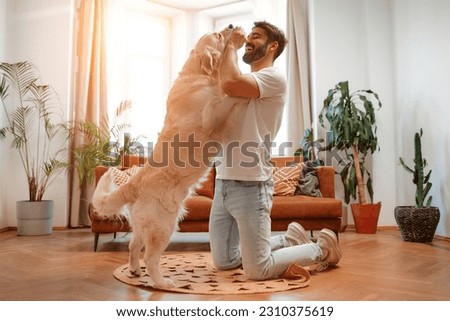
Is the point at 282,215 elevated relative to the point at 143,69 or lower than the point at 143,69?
lower

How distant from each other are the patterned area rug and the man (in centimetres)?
7

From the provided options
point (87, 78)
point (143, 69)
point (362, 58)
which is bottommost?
point (87, 78)

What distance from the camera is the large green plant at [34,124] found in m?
4.48

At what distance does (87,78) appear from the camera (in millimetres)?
4770

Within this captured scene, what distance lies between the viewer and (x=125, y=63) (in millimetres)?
5457

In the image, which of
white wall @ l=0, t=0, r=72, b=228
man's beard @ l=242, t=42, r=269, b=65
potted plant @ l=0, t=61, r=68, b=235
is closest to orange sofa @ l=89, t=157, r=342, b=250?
potted plant @ l=0, t=61, r=68, b=235

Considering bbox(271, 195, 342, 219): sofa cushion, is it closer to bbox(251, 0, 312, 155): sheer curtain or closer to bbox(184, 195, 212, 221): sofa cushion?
bbox(184, 195, 212, 221): sofa cushion

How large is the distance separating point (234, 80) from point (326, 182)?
6.90 feet

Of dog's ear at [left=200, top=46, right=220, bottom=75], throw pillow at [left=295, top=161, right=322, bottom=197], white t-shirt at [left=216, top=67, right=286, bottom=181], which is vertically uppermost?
Result: dog's ear at [left=200, top=46, right=220, bottom=75]

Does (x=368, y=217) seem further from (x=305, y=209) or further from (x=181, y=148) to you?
(x=181, y=148)

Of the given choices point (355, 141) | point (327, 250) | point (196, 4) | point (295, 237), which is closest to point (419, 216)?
point (355, 141)

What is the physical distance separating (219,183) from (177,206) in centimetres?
31

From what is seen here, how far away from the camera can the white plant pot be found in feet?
13.8

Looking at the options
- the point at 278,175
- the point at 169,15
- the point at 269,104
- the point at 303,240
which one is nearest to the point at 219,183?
the point at 269,104
